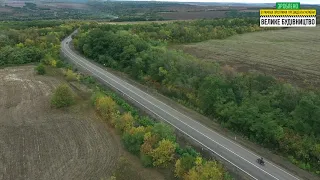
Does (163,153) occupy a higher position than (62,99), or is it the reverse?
(62,99)

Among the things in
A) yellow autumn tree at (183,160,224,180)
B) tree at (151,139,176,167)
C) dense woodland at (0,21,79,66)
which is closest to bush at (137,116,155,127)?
tree at (151,139,176,167)

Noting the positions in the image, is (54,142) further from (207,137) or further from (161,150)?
(207,137)

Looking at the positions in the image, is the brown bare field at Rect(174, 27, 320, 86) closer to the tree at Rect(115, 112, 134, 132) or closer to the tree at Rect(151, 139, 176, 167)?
the tree at Rect(115, 112, 134, 132)

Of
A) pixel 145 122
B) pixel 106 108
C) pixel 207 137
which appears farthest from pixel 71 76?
pixel 207 137

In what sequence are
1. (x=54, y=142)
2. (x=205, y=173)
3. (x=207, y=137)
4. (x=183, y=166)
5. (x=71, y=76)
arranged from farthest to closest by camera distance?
(x=71, y=76) → (x=207, y=137) → (x=54, y=142) → (x=183, y=166) → (x=205, y=173)

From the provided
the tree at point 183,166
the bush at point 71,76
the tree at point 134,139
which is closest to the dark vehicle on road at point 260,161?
the tree at point 183,166

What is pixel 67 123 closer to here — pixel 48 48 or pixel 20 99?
pixel 20 99
